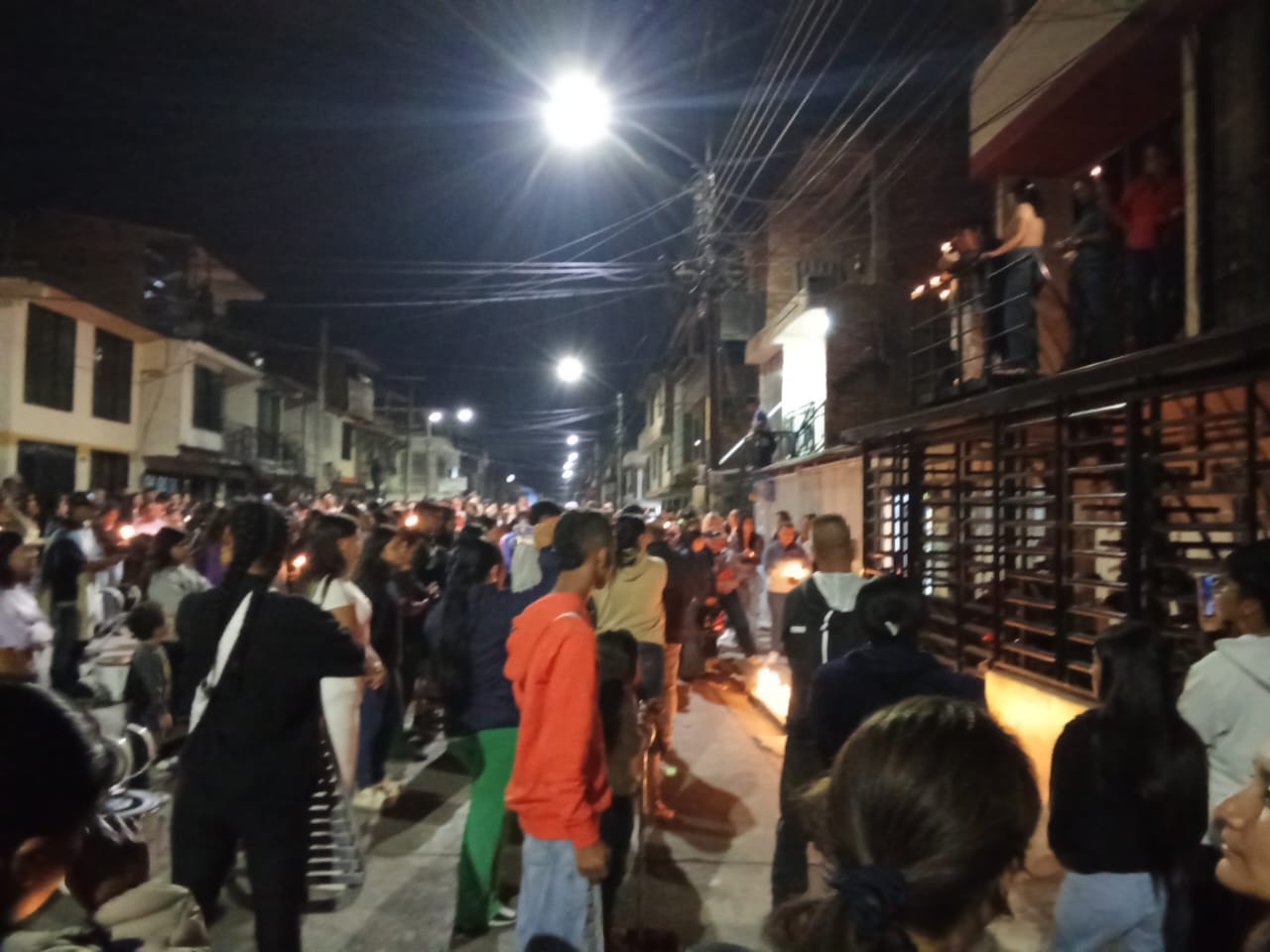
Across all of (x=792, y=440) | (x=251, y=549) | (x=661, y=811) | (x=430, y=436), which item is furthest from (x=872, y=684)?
(x=430, y=436)

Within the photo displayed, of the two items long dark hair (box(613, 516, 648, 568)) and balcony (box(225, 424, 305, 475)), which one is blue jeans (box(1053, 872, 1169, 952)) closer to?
long dark hair (box(613, 516, 648, 568))

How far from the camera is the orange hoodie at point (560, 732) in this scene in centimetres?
351

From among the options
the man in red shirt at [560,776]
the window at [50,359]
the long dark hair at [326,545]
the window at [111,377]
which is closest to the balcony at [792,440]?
the long dark hair at [326,545]

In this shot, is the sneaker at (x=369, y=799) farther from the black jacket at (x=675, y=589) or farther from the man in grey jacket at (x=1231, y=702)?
the man in grey jacket at (x=1231, y=702)

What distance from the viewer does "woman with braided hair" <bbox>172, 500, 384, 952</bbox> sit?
3.35m

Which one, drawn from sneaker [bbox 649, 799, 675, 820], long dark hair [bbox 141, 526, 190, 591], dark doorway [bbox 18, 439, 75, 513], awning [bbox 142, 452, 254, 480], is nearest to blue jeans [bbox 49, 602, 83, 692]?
long dark hair [bbox 141, 526, 190, 591]

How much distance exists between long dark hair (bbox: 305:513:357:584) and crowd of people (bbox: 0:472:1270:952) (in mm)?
13

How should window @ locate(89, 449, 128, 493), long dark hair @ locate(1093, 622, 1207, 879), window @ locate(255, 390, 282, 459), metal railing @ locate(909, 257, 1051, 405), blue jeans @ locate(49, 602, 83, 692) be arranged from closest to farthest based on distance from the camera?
long dark hair @ locate(1093, 622, 1207, 879), metal railing @ locate(909, 257, 1051, 405), blue jeans @ locate(49, 602, 83, 692), window @ locate(89, 449, 128, 493), window @ locate(255, 390, 282, 459)

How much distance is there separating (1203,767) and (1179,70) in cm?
725

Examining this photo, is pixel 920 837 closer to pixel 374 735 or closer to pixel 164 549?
pixel 374 735

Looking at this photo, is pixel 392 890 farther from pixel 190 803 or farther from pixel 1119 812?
pixel 1119 812

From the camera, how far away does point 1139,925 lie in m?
3.16

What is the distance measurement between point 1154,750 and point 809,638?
2107 millimetres

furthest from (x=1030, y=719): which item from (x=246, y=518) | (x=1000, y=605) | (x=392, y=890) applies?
(x=246, y=518)
